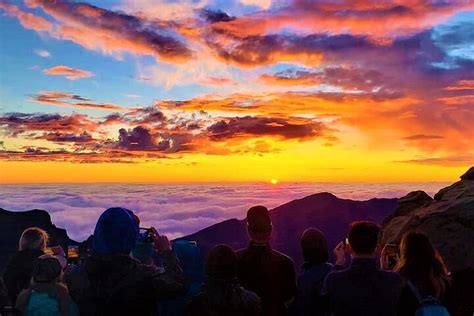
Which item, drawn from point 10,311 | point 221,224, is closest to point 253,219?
point 10,311

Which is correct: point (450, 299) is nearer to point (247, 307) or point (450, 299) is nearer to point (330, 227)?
point (247, 307)

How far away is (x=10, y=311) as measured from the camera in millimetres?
5223

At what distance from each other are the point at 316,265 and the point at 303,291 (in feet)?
0.98

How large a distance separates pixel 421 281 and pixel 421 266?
0.14 meters

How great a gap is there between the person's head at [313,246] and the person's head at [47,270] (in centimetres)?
242

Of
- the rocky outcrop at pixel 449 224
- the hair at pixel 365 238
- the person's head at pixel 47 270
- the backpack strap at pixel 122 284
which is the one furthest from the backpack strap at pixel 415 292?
the rocky outcrop at pixel 449 224

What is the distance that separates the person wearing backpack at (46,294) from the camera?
16.7 ft

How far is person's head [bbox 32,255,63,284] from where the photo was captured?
16.9ft

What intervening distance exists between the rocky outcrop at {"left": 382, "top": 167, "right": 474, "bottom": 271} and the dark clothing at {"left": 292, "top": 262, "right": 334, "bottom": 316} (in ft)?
23.9

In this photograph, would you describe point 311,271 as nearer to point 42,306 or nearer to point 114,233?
point 114,233

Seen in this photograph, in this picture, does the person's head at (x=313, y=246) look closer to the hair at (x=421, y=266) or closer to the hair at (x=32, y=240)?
the hair at (x=421, y=266)

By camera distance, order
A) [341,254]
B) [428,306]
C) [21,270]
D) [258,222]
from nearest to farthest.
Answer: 1. [428,306]
2. [258,222]
3. [341,254]
4. [21,270]

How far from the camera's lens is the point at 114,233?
4.43 metres

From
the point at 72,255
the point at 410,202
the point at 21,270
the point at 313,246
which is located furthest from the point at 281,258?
the point at 410,202
